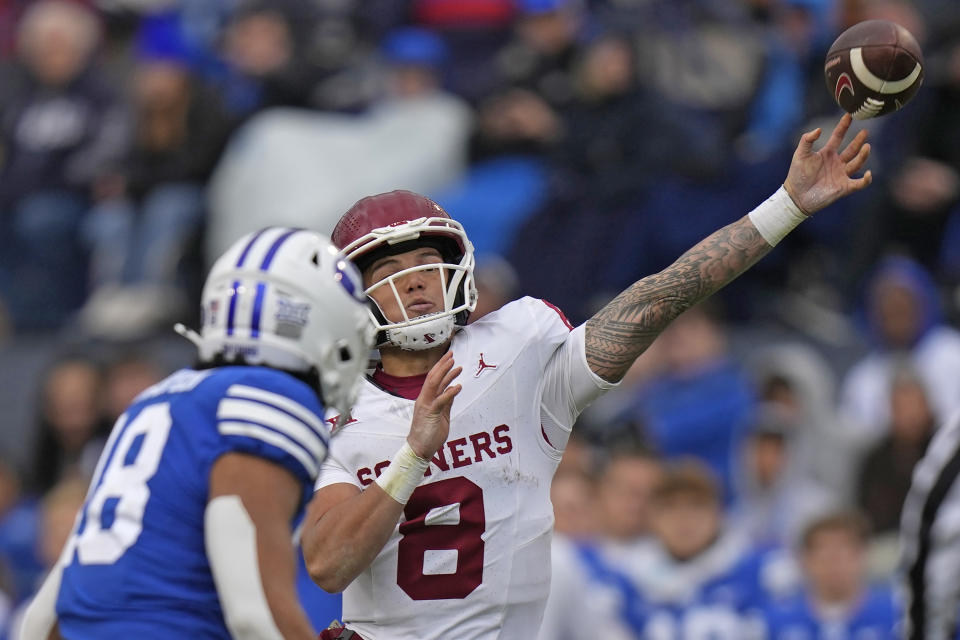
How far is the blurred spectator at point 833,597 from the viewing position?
6988 millimetres

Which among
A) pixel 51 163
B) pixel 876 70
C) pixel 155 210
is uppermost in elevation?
pixel 876 70

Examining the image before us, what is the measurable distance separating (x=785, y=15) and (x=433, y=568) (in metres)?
6.54

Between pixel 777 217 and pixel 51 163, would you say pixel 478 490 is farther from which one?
pixel 51 163

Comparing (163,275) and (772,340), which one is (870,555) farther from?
(163,275)

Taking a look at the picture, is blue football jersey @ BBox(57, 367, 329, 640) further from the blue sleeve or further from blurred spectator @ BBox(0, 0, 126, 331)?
blurred spectator @ BBox(0, 0, 126, 331)

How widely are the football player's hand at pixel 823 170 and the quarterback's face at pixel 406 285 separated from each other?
943 millimetres

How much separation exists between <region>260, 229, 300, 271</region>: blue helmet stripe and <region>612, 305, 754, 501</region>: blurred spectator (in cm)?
486

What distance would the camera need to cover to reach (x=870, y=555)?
7.68 m

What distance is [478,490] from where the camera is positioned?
4.30 m

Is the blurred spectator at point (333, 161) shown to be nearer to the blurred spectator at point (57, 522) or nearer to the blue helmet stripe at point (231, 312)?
the blurred spectator at point (57, 522)

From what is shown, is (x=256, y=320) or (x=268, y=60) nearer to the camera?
(x=256, y=320)

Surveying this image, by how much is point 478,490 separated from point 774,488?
156 inches

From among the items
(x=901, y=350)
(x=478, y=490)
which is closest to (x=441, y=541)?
(x=478, y=490)

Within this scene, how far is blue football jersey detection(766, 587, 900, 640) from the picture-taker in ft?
22.8
